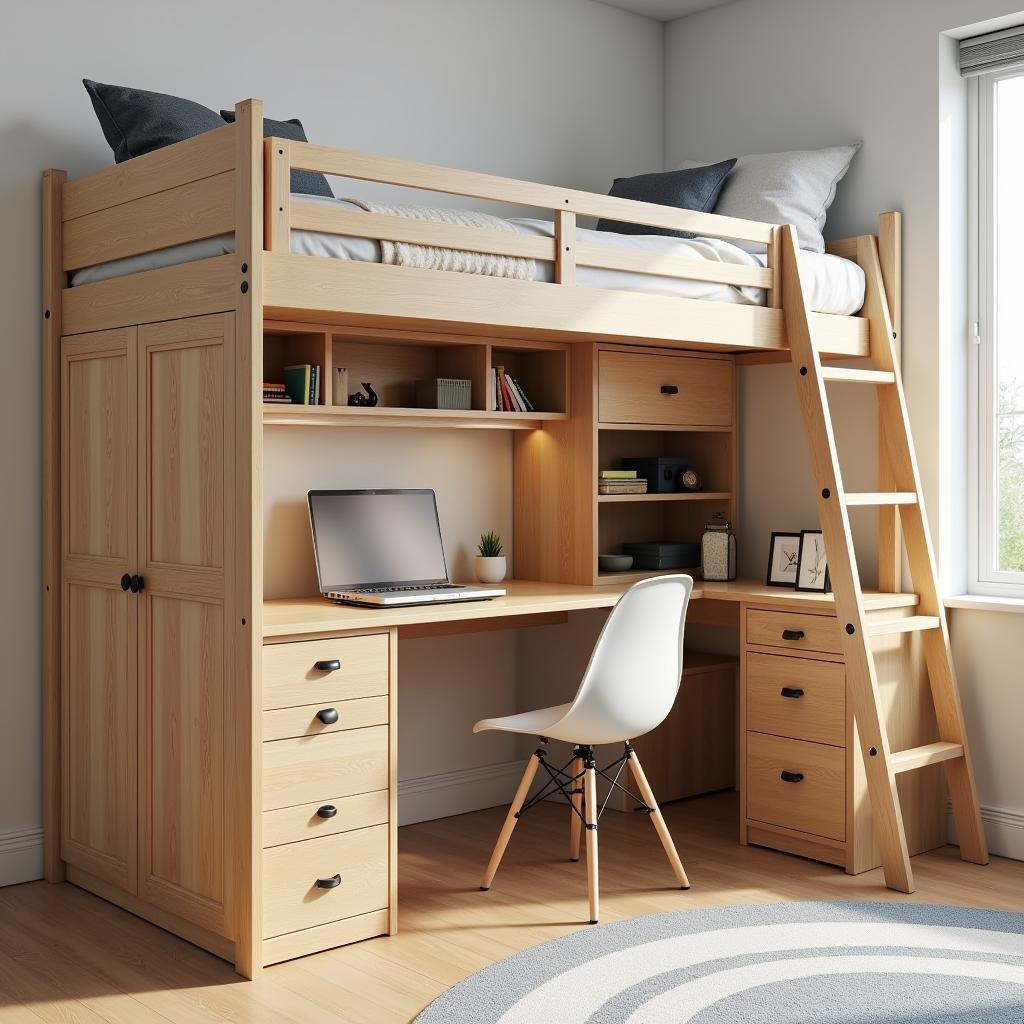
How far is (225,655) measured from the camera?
2742 millimetres

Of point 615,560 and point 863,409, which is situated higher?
point 863,409

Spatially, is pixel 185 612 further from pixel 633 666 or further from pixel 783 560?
pixel 783 560

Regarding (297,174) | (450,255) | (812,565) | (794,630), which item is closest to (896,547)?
(812,565)

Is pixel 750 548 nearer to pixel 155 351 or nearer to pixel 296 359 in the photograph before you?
pixel 296 359

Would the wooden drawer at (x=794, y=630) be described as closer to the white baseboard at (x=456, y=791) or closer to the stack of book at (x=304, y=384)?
the white baseboard at (x=456, y=791)

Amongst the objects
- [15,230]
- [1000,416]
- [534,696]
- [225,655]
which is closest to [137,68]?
[15,230]

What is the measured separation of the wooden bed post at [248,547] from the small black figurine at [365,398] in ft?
3.04

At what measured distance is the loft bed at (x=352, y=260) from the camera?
8.66ft

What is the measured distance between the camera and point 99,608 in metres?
3.19

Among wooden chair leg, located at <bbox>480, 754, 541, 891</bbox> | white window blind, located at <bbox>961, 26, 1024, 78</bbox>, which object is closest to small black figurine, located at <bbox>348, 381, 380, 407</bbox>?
wooden chair leg, located at <bbox>480, 754, 541, 891</bbox>

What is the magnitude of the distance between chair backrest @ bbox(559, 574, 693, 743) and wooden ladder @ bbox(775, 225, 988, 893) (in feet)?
1.78

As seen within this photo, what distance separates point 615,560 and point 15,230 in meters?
2.02

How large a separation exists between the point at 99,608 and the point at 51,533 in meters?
0.29

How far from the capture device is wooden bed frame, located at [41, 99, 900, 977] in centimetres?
265
